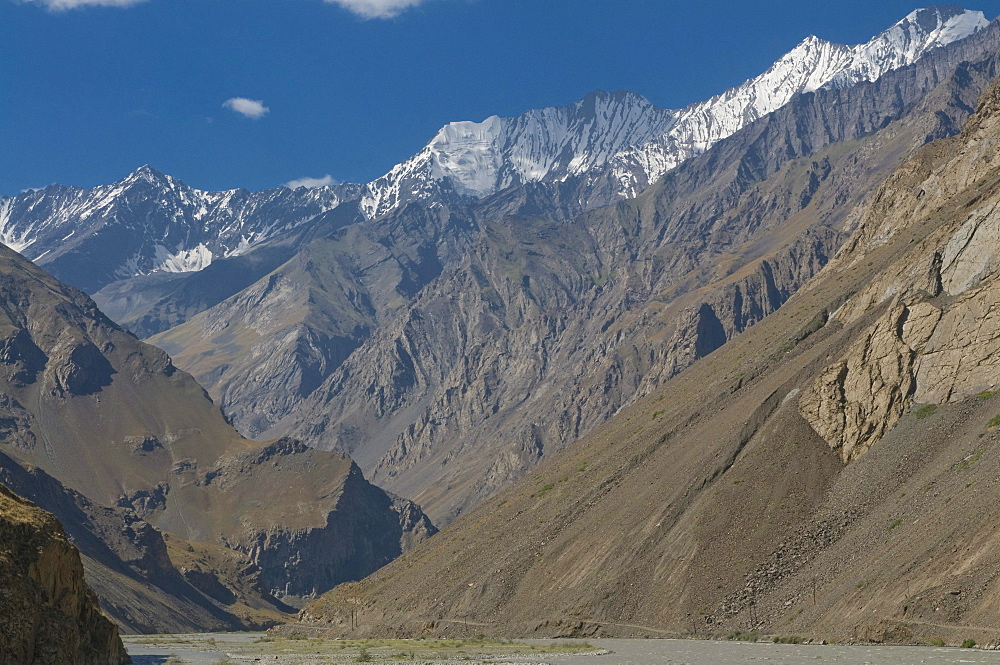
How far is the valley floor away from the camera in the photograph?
67812 millimetres

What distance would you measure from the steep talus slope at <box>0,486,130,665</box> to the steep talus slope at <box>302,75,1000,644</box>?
176 feet

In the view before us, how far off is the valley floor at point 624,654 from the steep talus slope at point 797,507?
5301 mm

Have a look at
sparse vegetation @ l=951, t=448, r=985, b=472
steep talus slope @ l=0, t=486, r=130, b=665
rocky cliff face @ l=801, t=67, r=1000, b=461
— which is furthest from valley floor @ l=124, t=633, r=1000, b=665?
rocky cliff face @ l=801, t=67, r=1000, b=461

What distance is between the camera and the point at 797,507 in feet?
384

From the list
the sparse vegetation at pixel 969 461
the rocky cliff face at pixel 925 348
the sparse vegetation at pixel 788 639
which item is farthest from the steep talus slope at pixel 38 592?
the rocky cliff face at pixel 925 348

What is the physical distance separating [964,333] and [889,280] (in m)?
31.8

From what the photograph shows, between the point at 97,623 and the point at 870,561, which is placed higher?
the point at 97,623

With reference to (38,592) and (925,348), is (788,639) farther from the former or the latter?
(38,592)

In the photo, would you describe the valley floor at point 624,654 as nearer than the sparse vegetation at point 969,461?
Yes

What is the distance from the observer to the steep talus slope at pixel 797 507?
295ft

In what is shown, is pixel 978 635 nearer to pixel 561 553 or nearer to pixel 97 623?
pixel 97 623

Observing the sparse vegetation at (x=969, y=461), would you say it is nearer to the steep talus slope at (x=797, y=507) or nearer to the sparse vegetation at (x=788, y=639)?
the steep talus slope at (x=797, y=507)

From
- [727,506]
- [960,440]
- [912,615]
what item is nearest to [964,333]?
[960,440]

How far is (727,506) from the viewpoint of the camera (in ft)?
400
